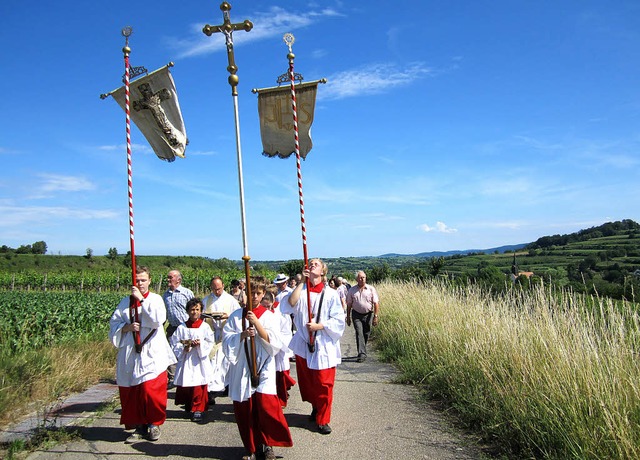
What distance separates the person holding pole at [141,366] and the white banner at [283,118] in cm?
370

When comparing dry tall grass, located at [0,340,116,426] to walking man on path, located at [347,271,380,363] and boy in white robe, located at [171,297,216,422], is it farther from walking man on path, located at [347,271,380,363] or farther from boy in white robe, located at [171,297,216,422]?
walking man on path, located at [347,271,380,363]

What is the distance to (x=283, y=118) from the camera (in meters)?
8.36

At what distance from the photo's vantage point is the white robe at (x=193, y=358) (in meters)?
6.78

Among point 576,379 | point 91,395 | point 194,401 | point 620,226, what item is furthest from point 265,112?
point 620,226

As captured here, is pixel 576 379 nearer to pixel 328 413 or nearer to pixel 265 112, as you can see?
pixel 328 413

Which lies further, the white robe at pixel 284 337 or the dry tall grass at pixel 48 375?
the dry tall grass at pixel 48 375

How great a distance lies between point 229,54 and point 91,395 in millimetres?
5484

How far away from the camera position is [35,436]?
5.34 meters

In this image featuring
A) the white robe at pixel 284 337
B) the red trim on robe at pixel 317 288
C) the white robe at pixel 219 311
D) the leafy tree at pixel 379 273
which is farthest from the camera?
the leafy tree at pixel 379 273

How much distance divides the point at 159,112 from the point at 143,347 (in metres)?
3.79

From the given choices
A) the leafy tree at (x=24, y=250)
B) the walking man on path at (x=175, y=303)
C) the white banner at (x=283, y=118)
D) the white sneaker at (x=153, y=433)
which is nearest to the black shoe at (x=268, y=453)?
the white sneaker at (x=153, y=433)

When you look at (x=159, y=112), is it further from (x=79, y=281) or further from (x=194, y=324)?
(x=79, y=281)

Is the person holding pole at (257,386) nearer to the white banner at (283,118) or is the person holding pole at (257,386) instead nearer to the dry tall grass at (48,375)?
the dry tall grass at (48,375)

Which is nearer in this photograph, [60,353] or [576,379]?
[576,379]
